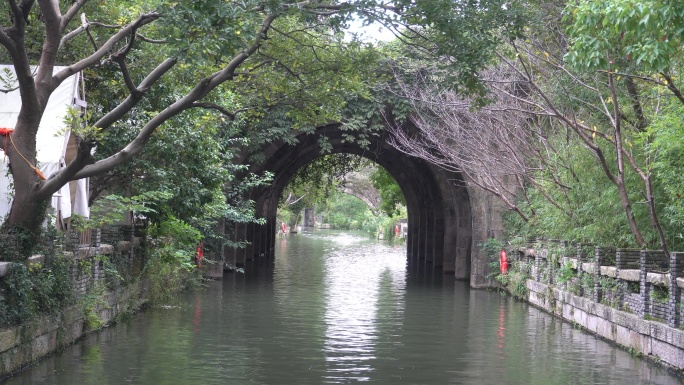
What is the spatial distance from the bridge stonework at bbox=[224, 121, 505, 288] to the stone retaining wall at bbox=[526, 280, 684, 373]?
179 inches

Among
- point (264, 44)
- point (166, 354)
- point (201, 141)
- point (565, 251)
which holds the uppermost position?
point (264, 44)

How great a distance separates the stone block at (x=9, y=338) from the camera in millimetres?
7887

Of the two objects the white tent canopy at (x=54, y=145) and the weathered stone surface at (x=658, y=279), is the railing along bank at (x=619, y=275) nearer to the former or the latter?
the weathered stone surface at (x=658, y=279)

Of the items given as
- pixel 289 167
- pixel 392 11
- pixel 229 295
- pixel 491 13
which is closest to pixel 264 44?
pixel 392 11

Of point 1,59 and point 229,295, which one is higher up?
point 1,59

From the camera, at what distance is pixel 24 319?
27.7 feet

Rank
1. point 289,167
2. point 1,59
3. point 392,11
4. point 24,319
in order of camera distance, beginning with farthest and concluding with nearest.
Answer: point 289,167
point 1,59
point 392,11
point 24,319

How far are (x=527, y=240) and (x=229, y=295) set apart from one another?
631 centimetres

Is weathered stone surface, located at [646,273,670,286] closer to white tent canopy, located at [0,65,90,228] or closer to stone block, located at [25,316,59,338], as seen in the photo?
stone block, located at [25,316,59,338]

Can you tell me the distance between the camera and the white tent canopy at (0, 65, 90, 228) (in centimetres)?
1063

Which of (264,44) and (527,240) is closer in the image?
(264,44)

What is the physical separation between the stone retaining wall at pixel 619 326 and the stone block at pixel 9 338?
22.5 feet

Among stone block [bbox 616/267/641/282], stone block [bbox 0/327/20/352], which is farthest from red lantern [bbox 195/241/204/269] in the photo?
stone block [bbox 0/327/20/352]

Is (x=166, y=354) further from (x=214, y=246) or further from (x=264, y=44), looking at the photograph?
(x=214, y=246)
